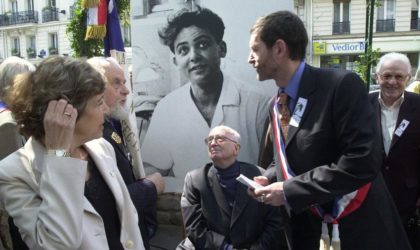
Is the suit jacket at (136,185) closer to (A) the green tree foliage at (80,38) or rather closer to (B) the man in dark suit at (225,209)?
(B) the man in dark suit at (225,209)

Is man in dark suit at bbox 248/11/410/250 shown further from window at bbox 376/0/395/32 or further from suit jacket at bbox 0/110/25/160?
window at bbox 376/0/395/32

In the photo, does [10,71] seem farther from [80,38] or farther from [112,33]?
[80,38]

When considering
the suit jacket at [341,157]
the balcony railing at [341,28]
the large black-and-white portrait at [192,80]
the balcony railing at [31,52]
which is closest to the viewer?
the suit jacket at [341,157]

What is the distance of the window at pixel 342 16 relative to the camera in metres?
26.6

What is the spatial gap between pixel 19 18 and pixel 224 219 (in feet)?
126

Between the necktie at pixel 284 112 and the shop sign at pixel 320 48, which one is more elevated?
the shop sign at pixel 320 48

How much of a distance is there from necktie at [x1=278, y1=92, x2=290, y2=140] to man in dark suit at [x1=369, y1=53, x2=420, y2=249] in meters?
1.47

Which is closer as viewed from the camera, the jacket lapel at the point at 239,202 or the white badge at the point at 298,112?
the white badge at the point at 298,112

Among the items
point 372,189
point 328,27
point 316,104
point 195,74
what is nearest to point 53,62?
point 316,104

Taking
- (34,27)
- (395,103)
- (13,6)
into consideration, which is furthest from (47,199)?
(13,6)

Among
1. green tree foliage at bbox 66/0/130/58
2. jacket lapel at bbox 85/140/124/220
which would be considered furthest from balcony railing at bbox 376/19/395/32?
jacket lapel at bbox 85/140/124/220

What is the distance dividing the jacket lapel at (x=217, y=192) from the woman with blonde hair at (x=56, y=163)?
1560 mm

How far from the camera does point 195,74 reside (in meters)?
4.80

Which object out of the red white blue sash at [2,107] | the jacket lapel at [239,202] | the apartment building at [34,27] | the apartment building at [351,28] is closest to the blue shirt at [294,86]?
the jacket lapel at [239,202]
